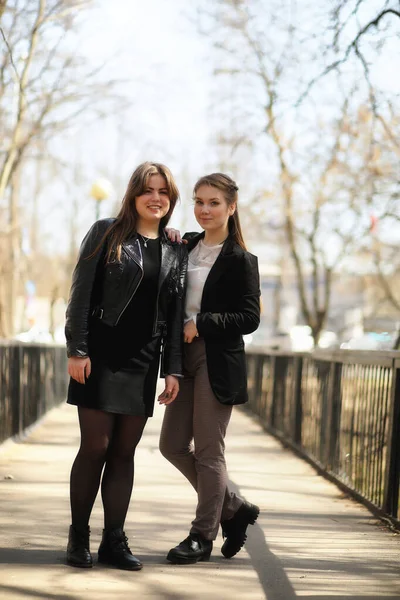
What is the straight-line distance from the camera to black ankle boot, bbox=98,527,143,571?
536 cm

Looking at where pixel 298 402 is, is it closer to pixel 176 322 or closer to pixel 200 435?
pixel 200 435

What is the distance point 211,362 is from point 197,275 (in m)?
0.47

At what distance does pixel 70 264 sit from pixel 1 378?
3346 centimetres

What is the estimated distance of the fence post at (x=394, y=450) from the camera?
711cm

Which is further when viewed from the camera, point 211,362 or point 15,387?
point 15,387

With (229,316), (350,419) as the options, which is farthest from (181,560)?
(350,419)

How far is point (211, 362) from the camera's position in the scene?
5594mm

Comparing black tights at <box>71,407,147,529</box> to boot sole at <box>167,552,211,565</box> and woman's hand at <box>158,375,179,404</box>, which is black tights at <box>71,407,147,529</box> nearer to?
woman's hand at <box>158,375,179,404</box>

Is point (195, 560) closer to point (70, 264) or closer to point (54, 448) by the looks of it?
point (54, 448)

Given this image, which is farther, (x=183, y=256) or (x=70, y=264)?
(x=70, y=264)

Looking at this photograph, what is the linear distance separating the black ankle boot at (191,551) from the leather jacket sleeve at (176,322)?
2.91 ft

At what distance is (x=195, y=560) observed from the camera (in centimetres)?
562

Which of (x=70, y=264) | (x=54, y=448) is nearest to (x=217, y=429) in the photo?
(x=54, y=448)

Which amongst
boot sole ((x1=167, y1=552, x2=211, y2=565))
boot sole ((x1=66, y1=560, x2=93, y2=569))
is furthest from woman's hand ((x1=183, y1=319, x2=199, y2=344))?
boot sole ((x1=66, y1=560, x2=93, y2=569))
